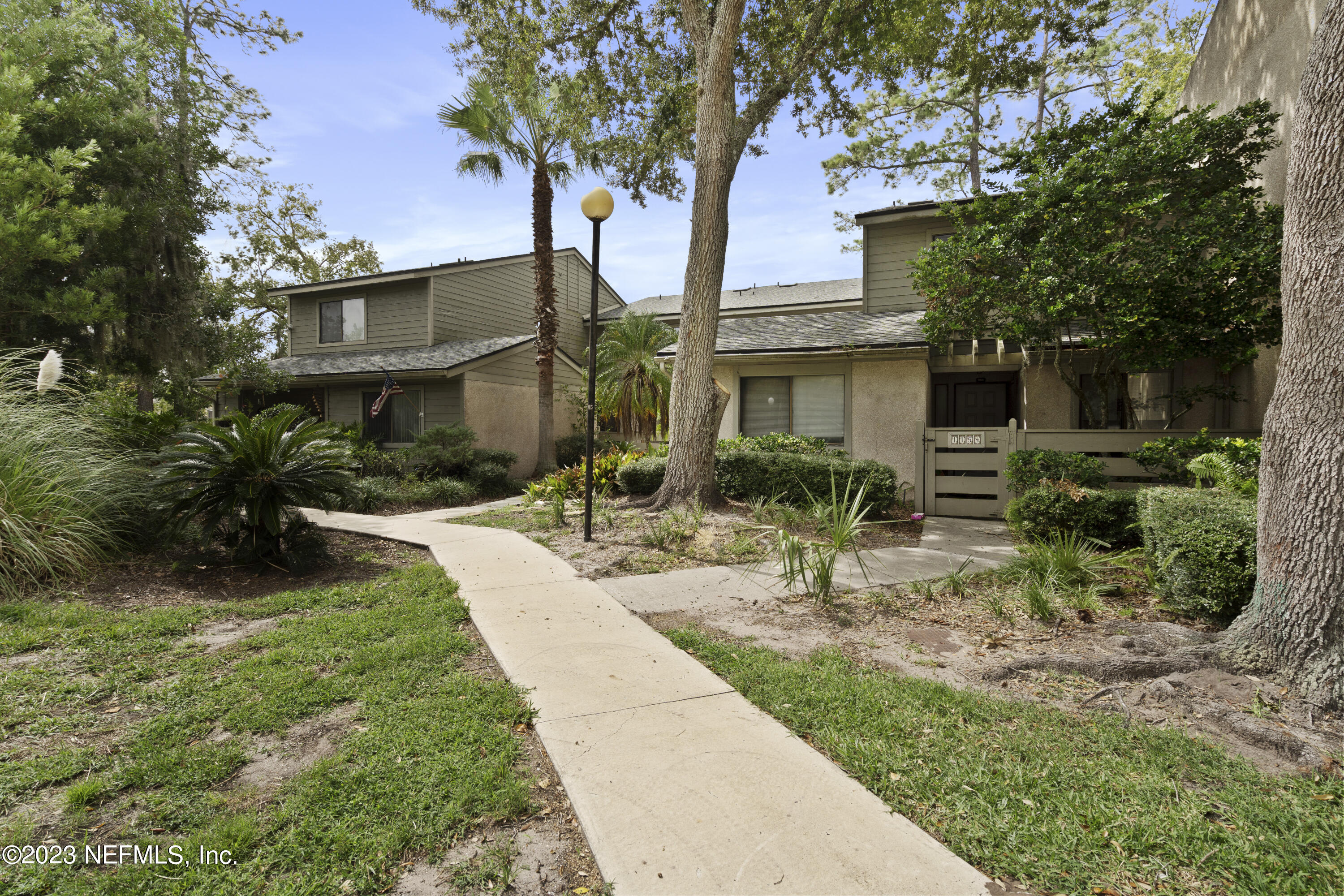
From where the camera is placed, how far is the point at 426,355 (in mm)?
16125

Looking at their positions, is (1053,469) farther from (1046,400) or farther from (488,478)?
(488,478)

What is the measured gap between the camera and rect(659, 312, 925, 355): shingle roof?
37.2 ft

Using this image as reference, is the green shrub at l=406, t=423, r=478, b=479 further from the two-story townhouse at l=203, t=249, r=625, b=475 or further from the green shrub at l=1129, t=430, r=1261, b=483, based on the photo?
the green shrub at l=1129, t=430, r=1261, b=483

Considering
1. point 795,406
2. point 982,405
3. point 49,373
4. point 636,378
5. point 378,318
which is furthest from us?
point 378,318

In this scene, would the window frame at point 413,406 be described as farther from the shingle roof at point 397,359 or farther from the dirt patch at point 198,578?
the dirt patch at point 198,578

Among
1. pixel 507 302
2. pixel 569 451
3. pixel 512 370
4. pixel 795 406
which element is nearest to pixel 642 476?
pixel 795 406

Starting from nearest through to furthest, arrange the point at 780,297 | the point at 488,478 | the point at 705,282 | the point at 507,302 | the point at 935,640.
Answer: the point at 935,640, the point at 705,282, the point at 488,478, the point at 780,297, the point at 507,302

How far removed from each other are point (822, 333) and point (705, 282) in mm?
4672

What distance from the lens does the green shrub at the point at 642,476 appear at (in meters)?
9.64

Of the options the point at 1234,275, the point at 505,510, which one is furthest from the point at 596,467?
the point at 1234,275

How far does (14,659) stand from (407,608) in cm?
218

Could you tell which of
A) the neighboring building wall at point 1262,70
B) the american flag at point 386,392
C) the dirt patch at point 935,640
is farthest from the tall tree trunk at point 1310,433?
the american flag at point 386,392

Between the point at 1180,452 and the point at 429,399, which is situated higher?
the point at 429,399

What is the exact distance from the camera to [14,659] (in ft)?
11.5
